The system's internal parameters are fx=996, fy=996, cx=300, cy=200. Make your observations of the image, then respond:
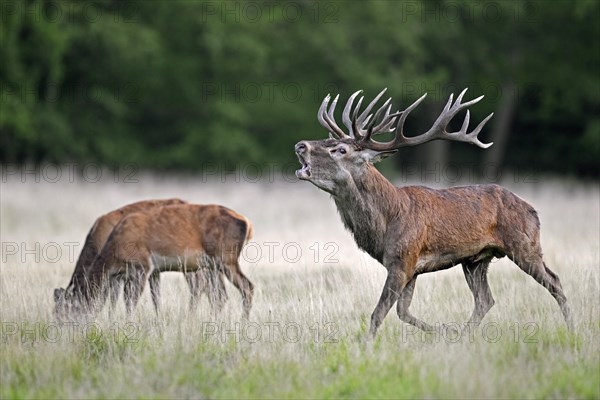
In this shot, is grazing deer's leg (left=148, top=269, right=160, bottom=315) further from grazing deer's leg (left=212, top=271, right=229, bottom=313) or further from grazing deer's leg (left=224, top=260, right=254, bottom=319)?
grazing deer's leg (left=224, top=260, right=254, bottom=319)

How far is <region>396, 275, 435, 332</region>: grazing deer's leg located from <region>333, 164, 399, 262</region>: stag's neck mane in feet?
1.07

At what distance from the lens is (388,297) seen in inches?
301

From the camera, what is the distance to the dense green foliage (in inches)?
1059

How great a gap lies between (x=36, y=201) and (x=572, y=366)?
12953 millimetres

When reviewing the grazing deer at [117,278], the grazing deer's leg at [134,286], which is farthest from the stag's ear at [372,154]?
the grazing deer's leg at [134,286]

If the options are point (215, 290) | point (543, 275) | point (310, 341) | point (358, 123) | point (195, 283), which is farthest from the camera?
point (195, 283)

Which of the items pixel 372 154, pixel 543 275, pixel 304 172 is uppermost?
pixel 372 154

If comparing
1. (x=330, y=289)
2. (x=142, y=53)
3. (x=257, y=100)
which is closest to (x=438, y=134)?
(x=330, y=289)

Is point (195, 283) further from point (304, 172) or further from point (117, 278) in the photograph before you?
Result: point (304, 172)

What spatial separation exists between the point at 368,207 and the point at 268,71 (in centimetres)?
2218

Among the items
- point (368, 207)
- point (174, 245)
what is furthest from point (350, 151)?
point (174, 245)

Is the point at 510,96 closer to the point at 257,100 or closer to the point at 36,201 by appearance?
the point at 257,100

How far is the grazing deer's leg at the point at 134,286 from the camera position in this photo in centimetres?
920

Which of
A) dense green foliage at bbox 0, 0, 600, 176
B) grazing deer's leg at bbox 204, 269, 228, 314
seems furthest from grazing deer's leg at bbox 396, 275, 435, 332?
dense green foliage at bbox 0, 0, 600, 176
